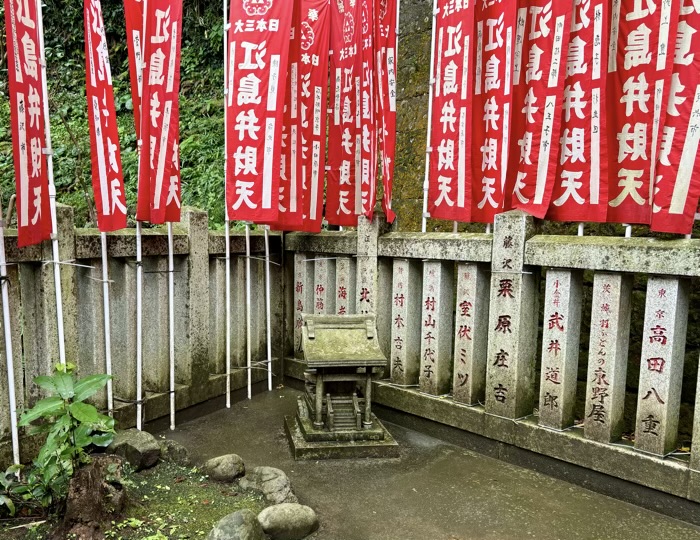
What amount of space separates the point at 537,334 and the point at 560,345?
0.84 meters

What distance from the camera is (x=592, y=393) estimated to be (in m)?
4.80

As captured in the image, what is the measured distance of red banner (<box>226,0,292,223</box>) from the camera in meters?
5.81

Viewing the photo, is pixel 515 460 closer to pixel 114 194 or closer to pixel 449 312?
pixel 449 312

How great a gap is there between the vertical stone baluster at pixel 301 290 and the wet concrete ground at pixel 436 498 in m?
1.98

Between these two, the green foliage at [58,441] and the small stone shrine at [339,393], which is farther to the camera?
the small stone shrine at [339,393]

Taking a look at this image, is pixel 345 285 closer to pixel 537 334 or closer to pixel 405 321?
pixel 405 321

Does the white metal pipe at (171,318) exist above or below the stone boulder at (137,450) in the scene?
above

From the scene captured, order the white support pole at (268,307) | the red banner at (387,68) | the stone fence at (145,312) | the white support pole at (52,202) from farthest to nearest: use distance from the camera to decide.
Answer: the white support pole at (268,307), the red banner at (387,68), the stone fence at (145,312), the white support pole at (52,202)

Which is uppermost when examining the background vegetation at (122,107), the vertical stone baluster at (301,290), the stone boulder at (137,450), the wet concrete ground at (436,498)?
the background vegetation at (122,107)

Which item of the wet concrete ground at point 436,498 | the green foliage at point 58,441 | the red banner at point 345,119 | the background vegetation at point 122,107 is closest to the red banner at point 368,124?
the red banner at point 345,119

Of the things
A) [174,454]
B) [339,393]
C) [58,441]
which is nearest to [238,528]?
[58,441]

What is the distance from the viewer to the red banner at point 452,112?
215 inches

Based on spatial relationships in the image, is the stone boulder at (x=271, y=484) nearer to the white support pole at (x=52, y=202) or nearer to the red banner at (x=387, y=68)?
the white support pole at (x=52, y=202)

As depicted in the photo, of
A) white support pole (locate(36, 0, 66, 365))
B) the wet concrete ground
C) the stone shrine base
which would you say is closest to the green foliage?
white support pole (locate(36, 0, 66, 365))
